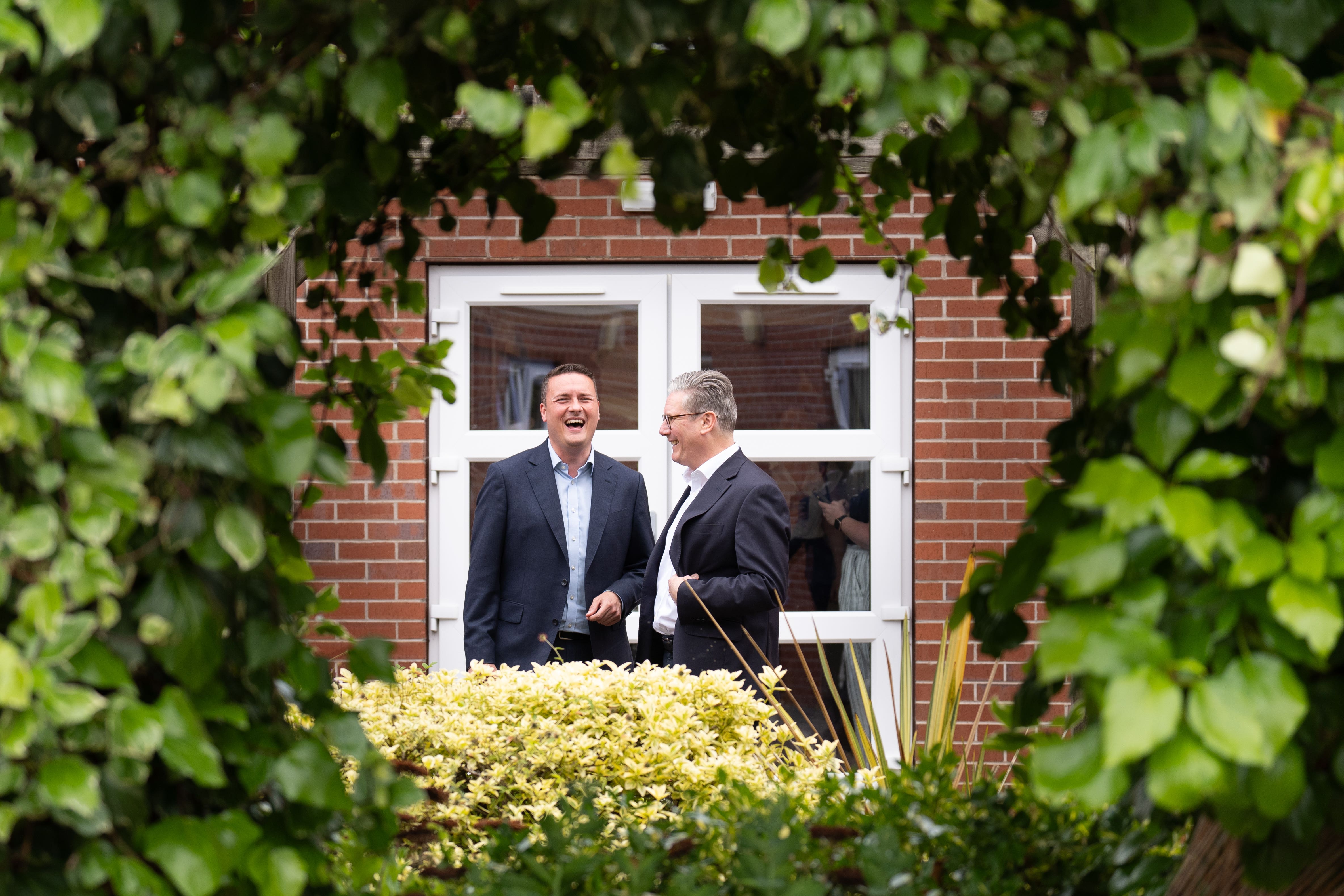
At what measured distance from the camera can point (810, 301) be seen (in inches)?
171

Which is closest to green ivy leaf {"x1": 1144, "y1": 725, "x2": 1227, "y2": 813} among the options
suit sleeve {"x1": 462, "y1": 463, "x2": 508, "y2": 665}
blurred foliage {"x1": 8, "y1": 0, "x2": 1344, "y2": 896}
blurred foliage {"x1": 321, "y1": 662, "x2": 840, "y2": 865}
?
blurred foliage {"x1": 8, "y1": 0, "x2": 1344, "y2": 896}

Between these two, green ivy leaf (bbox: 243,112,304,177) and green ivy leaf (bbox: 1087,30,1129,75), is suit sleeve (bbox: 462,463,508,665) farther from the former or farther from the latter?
green ivy leaf (bbox: 1087,30,1129,75)

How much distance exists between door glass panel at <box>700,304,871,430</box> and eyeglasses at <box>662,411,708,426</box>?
0.87m

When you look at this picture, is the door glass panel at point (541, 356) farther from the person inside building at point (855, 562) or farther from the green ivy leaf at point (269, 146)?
the green ivy leaf at point (269, 146)

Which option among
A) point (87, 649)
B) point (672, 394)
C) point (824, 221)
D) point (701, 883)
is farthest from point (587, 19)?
point (824, 221)

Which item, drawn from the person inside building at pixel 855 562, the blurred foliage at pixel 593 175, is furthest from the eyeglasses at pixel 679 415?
the blurred foliage at pixel 593 175

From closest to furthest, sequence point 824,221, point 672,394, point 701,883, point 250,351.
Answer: point 250,351
point 701,883
point 672,394
point 824,221

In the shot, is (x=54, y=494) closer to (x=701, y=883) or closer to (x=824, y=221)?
(x=701, y=883)

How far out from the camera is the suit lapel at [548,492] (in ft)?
12.2

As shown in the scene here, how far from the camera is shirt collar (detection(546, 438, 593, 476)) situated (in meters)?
3.88

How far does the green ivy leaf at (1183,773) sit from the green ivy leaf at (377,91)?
2.40 ft

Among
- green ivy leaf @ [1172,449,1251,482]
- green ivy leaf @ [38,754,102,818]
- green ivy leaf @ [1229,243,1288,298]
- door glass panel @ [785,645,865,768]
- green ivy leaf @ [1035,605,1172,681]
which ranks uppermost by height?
green ivy leaf @ [1229,243,1288,298]

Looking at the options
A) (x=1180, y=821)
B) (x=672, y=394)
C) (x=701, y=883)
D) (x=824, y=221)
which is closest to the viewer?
(x=1180, y=821)

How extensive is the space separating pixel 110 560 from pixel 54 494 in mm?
76
